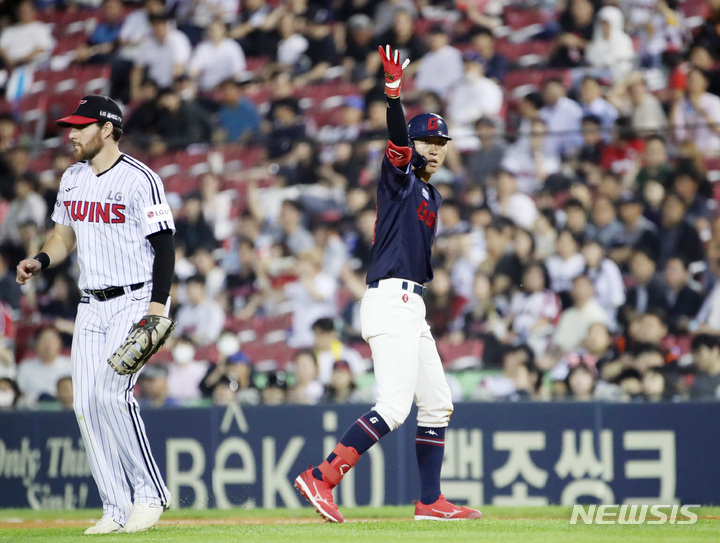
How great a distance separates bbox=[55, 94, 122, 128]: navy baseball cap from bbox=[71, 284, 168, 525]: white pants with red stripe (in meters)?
0.80

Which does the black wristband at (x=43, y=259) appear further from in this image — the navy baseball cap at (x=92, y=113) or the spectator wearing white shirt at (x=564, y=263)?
the spectator wearing white shirt at (x=564, y=263)

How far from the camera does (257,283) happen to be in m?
8.88

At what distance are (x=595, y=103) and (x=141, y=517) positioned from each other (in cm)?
654

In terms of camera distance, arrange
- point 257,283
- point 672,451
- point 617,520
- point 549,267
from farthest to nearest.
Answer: point 257,283
point 549,267
point 672,451
point 617,520

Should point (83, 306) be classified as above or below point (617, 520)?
above

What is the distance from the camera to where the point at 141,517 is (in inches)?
170

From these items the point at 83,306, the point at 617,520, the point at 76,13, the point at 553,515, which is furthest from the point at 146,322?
the point at 76,13

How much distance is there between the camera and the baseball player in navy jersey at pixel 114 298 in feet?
14.3

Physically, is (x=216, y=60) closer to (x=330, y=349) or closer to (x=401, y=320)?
(x=330, y=349)

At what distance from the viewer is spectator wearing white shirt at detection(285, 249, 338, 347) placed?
8.58 metres

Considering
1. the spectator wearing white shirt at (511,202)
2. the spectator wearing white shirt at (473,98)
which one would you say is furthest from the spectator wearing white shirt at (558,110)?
the spectator wearing white shirt at (511,202)

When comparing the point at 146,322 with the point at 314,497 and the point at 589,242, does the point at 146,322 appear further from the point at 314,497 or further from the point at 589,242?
the point at 589,242

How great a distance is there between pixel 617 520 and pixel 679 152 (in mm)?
3986

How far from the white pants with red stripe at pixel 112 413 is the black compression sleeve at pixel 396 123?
1.34 m
